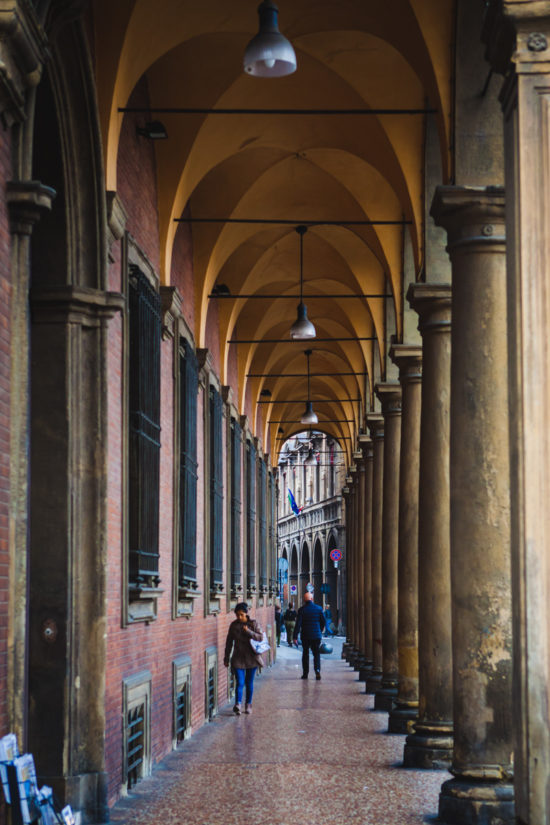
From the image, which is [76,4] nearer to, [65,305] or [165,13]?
[65,305]

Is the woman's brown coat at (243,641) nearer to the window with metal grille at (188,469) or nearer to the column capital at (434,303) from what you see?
the window with metal grille at (188,469)

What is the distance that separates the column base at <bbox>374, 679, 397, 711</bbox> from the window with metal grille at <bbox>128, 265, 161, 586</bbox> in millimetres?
7027

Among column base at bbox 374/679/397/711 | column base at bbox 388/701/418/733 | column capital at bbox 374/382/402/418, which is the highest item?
column capital at bbox 374/382/402/418

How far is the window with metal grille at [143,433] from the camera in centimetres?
1168

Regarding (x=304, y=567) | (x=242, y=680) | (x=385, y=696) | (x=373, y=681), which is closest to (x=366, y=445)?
(x=373, y=681)

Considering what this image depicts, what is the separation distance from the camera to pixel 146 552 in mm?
12023

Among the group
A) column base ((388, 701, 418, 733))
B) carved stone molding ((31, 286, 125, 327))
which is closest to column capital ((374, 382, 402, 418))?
column base ((388, 701, 418, 733))

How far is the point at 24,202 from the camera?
6852 mm

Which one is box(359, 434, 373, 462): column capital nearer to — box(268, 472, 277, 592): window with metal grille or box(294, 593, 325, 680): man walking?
box(294, 593, 325, 680): man walking

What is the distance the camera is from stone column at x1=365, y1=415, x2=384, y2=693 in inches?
894

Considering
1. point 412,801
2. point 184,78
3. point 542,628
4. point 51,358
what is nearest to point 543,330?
point 542,628

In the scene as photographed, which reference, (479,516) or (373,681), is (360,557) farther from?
(479,516)

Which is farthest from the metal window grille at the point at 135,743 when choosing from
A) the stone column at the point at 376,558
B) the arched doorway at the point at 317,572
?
the arched doorway at the point at 317,572

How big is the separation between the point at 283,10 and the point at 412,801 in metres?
7.65
